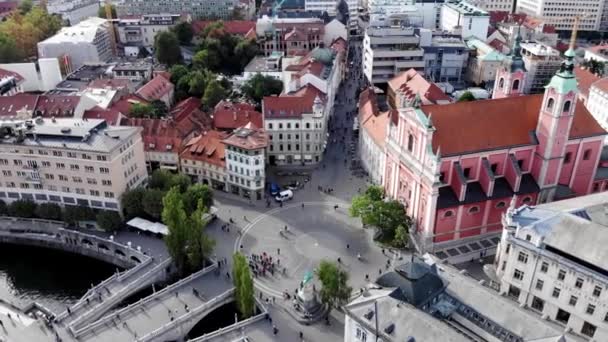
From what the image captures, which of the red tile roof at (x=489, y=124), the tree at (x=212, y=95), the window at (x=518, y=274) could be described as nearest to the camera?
the window at (x=518, y=274)

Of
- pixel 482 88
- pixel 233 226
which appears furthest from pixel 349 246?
pixel 482 88

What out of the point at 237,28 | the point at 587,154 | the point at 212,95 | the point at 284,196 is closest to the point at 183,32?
the point at 237,28

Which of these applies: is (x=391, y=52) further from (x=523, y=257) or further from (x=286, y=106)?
(x=523, y=257)

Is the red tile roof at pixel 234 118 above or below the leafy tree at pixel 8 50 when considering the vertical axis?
below

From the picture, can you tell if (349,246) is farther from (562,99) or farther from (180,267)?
(562,99)

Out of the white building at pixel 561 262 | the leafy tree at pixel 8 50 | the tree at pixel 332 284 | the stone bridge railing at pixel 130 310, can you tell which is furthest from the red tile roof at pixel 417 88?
the leafy tree at pixel 8 50

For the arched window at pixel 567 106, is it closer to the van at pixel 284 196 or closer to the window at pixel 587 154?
the window at pixel 587 154
